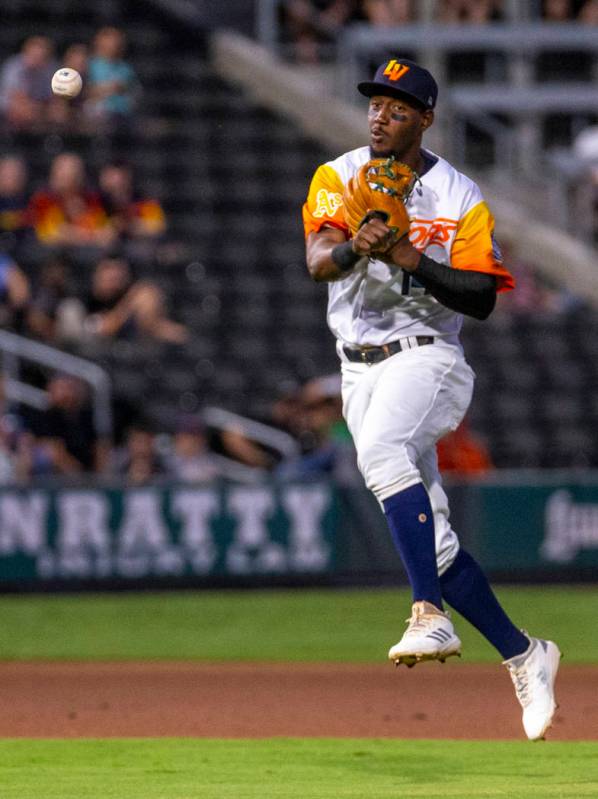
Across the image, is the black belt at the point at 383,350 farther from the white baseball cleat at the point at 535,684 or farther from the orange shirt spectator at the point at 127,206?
the orange shirt spectator at the point at 127,206

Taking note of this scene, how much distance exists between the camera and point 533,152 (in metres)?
18.5

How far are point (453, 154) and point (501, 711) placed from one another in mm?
10033

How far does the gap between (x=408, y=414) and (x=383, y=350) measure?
0.27 m

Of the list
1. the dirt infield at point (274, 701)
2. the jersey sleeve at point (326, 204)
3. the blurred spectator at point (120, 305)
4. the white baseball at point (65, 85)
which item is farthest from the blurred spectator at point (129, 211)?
the jersey sleeve at point (326, 204)

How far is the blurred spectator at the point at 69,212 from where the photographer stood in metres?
14.7

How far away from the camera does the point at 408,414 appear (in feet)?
20.4

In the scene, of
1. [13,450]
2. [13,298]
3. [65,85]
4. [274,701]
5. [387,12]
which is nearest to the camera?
[65,85]

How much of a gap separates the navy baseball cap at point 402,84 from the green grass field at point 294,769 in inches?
86.4

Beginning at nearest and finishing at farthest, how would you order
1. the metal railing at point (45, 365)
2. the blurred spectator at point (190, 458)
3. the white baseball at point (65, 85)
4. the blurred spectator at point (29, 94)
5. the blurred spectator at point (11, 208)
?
the white baseball at point (65, 85)
the blurred spectator at point (190, 458)
the metal railing at point (45, 365)
the blurred spectator at point (11, 208)
the blurred spectator at point (29, 94)

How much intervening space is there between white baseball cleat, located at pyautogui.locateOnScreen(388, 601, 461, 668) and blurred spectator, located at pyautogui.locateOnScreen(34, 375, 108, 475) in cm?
726

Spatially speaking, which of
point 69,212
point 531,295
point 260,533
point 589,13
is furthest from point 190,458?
point 589,13

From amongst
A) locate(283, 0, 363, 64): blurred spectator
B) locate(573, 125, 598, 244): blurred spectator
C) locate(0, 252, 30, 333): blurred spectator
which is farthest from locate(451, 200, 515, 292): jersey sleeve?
locate(283, 0, 363, 64): blurred spectator

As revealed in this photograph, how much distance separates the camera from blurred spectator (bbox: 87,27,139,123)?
16.0m

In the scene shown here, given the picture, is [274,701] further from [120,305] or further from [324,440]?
[120,305]
